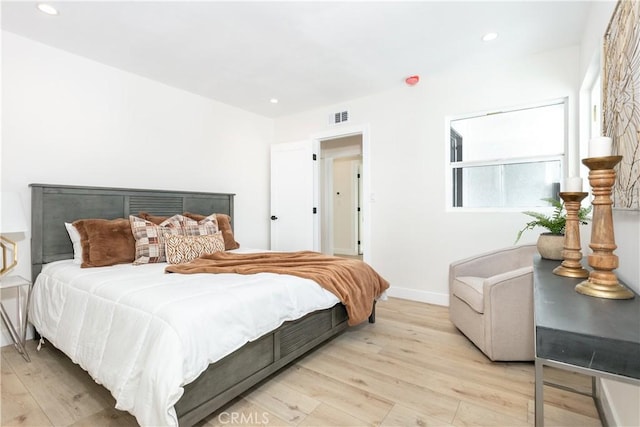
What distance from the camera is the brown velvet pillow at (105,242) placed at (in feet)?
7.84

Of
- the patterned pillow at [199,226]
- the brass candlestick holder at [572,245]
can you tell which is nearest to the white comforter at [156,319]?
the patterned pillow at [199,226]

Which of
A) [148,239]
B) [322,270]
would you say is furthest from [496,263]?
[148,239]

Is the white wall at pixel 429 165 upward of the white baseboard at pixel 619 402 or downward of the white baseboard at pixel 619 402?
→ upward

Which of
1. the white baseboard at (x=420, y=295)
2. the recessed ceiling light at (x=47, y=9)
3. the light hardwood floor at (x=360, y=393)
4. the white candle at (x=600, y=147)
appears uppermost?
the recessed ceiling light at (x=47, y=9)

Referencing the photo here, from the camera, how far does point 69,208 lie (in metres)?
2.63

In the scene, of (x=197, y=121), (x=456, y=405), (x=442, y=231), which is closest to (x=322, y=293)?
(x=456, y=405)

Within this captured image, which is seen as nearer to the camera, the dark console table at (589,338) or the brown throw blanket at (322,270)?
the dark console table at (589,338)

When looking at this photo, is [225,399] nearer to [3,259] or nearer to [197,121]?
[3,259]

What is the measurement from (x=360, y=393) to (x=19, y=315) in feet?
8.61

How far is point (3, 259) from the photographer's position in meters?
2.38

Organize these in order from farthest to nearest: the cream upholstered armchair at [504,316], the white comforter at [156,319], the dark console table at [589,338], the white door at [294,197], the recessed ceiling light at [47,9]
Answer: the white door at [294,197]
the recessed ceiling light at [47,9]
the cream upholstered armchair at [504,316]
the white comforter at [156,319]
the dark console table at [589,338]

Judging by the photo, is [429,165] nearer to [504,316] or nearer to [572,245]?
[504,316]

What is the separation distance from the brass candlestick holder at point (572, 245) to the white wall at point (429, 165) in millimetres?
1583

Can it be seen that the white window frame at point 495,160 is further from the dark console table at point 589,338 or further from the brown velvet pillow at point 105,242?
the brown velvet pillow at point 105,242
